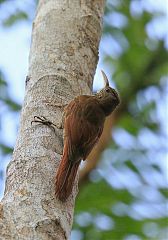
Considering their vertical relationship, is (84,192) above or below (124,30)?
below

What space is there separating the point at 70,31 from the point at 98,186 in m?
2.04

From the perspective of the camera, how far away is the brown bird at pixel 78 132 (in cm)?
229

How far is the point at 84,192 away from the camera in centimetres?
469

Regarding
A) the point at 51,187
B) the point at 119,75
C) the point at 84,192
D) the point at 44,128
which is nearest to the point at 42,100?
the point at 44,128

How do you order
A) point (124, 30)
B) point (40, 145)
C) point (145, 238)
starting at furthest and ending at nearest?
point (124, 30)
point (145, 238)
point (40, 145)

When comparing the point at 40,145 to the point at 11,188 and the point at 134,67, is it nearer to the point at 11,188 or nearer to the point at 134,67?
the point at 11,188

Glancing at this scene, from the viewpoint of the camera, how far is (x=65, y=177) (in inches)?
90.4

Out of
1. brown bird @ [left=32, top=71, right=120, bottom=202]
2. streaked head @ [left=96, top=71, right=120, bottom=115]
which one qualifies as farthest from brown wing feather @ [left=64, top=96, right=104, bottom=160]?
streaked head @ [left=96, top=71, right=120, bottom=115]

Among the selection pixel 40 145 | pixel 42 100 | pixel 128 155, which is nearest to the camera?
pixel 40 145

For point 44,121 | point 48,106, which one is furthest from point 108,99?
point 44,121

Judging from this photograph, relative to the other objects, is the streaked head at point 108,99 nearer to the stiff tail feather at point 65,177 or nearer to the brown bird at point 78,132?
the brown bird at point 78,132

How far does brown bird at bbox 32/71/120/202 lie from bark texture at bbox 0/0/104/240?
29 mm

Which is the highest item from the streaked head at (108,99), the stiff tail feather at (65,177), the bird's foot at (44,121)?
the streaked head at (108,99)

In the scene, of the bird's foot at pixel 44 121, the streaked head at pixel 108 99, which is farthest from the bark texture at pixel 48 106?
the streaked head at pixel 108 99
